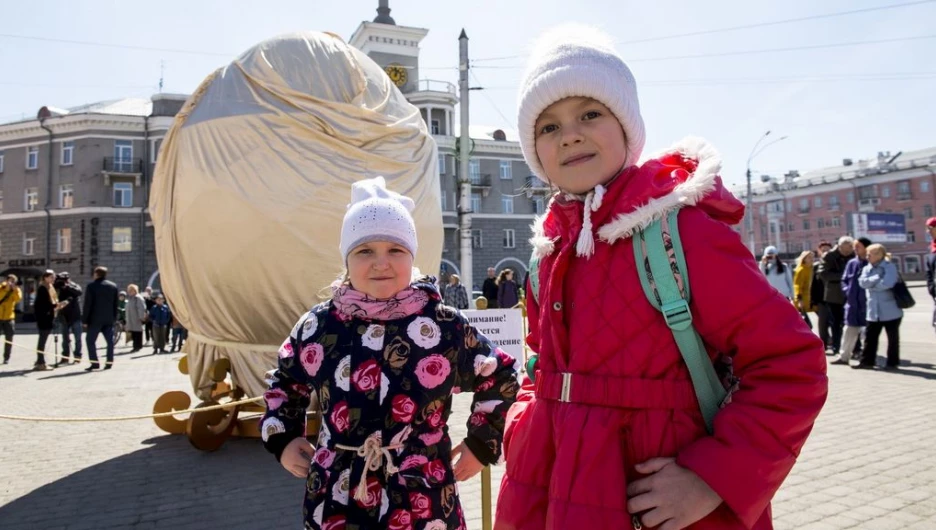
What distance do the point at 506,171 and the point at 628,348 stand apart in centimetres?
4287

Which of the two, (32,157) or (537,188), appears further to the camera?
(32,157)

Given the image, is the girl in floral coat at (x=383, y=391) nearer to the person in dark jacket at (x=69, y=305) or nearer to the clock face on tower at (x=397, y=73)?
the person in dark jacket at (x=69, y=305)

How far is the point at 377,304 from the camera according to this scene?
2061mm

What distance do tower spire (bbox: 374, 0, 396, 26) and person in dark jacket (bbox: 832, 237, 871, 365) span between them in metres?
33.8

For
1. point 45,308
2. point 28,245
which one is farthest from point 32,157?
point 45,308

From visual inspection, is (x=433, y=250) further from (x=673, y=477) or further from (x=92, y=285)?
(x=92, y=285)

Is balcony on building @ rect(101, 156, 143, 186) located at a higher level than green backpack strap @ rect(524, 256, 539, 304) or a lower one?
higher

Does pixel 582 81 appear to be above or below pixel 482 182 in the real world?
below

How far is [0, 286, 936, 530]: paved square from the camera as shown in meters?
3.59

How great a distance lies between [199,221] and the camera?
16.4 feet

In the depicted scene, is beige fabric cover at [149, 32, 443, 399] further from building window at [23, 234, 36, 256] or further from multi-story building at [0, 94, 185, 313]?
building window at [23, 234, 36, 256]

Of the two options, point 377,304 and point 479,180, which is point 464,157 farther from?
point 479,180

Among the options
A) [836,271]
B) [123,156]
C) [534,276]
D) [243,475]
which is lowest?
[243,475]

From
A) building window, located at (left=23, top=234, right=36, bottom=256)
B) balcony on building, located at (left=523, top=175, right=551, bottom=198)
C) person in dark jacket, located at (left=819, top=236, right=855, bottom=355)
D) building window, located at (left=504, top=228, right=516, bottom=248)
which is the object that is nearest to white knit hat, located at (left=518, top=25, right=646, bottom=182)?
balcony on building, located at (left=523, top=175, right=551, bottom=198)
